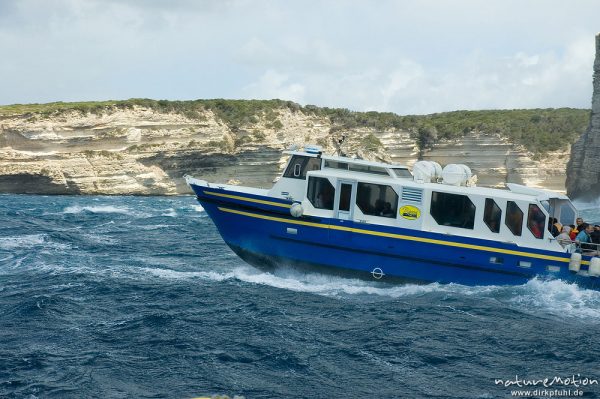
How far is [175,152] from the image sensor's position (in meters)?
64.0

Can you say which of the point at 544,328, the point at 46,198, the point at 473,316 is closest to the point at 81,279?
the point at 473,316

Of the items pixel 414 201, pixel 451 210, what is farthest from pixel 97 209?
pixel 451 210

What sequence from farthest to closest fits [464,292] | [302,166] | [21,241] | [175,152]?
1. [175,152]
2. [21,241]
3. [302,166]
4. [464,292]

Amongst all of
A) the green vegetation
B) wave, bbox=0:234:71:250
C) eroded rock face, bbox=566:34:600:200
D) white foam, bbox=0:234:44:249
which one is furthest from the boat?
the green vegetation

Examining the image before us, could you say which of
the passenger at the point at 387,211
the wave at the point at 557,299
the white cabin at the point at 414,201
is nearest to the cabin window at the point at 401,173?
the white cabin at the point at 414,201

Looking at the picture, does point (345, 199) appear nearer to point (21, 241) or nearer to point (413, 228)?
point (413, 228)

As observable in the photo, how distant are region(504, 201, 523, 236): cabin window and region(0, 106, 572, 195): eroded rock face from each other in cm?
4638

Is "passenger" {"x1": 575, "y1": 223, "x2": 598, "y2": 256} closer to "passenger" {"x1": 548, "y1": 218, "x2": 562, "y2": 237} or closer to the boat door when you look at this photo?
"passenger" {"x1": 548, "y1": 218, "x2": 562, "y2": 237}

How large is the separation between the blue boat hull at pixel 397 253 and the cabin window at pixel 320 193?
1.98 ft

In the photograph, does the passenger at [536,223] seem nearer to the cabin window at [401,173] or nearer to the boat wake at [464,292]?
the boat wake at [464,292]

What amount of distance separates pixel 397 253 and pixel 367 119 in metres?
56.9

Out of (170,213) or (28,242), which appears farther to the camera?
(170,213)

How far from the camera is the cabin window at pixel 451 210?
738 inches

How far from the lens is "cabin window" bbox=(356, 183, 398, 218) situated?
18.9m
